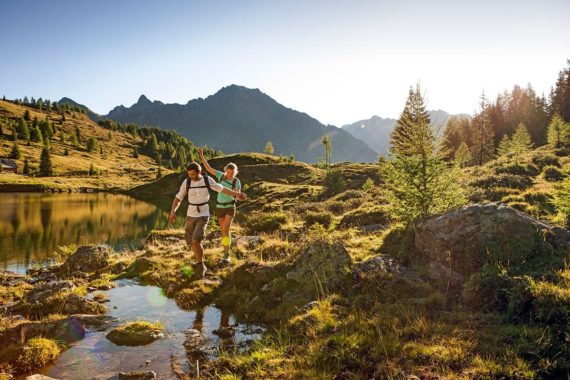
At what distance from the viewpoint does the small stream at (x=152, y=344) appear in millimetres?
6742

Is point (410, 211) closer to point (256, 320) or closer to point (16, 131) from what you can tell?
point (256, 320)

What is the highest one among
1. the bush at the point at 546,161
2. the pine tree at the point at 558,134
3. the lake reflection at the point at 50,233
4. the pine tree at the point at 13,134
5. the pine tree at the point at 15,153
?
Result: the pine tree at the point at 13,134

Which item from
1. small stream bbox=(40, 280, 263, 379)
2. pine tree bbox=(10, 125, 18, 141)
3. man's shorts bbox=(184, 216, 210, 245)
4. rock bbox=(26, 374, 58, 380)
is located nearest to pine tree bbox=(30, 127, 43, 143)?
pine tree bbox=(10, 125, 18, 141)

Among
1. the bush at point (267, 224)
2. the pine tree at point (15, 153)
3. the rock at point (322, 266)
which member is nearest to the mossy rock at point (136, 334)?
the rock at point (322, 266)

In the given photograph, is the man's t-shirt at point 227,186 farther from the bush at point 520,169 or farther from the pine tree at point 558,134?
the pine tree at point 558,134

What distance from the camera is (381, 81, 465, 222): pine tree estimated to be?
13.1m

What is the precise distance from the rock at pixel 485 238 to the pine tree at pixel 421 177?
3.50 meters

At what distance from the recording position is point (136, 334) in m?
8.06

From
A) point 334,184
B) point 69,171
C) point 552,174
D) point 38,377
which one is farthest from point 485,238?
point 69,171

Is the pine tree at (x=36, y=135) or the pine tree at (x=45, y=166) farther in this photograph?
the pine tree at (x=36, y=135)

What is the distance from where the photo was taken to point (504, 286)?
703 cm

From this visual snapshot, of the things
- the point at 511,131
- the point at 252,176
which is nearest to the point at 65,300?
the point at 252,176

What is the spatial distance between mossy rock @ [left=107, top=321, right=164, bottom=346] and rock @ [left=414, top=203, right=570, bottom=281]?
697 cm

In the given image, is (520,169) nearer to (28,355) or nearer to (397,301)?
(397,301)
